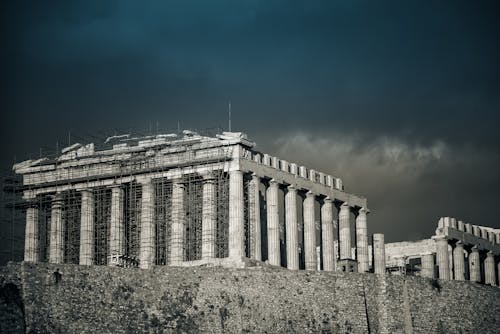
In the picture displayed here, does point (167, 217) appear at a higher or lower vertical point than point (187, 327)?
higher

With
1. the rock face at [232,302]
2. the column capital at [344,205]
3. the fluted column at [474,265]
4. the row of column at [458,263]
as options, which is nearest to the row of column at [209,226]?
the column capital at [344,205]

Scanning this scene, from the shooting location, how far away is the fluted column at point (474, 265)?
455ft

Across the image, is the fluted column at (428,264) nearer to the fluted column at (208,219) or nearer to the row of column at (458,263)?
the row of column at (458,263)

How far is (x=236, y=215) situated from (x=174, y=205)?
701 cm

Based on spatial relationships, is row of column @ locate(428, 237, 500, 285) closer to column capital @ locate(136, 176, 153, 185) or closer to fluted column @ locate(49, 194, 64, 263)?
column capital @ locate(136, 176, 153, 185)

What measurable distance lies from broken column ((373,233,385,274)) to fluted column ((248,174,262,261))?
16541 mm

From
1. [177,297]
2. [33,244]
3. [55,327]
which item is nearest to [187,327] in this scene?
[177,297]

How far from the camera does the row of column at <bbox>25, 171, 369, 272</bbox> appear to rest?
114188 millimetres

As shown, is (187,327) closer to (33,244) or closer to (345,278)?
(345,278)

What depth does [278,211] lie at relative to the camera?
11988 cm

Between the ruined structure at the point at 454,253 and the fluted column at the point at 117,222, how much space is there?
28.8 meters

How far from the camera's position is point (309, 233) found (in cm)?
12262

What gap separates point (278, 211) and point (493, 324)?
77.9 feet

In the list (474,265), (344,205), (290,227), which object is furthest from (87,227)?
(474,265)
